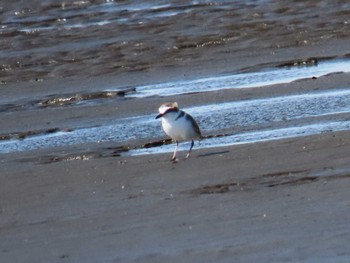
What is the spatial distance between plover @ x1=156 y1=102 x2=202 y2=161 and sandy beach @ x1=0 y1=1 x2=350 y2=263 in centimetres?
20

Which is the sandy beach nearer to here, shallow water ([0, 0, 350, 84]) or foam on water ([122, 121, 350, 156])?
foam on water ([122, 121, 350, 156])

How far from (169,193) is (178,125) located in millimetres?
2083

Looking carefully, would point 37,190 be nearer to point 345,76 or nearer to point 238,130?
point 238,130

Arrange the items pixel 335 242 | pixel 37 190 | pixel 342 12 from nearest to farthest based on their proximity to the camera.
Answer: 1. pixel 335 242
2. pixel 37 190
3. pixel 342 12

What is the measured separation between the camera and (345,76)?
13.3m

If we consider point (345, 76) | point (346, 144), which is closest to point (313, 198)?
point (346, 144)

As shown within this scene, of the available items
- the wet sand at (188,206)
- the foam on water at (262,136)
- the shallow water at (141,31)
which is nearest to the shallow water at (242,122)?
the foam on water at (262,136)

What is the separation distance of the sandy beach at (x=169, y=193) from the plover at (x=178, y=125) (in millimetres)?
202

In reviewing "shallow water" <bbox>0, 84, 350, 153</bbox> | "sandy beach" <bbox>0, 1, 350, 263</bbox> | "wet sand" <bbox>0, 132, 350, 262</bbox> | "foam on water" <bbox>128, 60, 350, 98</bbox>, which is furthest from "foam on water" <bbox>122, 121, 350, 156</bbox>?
"foam on water" <bbox>128, 60, 350, 98</bbox>

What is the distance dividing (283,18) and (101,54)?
3200 mm

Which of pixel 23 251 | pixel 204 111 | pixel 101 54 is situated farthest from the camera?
pixel 101 54

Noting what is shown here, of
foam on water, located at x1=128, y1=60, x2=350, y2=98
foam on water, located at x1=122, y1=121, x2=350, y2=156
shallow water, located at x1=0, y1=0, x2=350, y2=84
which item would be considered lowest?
shallow water, located at x1=0, y1=0, x2=350, y2=84

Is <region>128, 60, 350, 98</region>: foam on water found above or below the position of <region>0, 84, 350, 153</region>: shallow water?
below

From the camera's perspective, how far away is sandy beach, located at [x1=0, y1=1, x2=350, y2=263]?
7.20m
